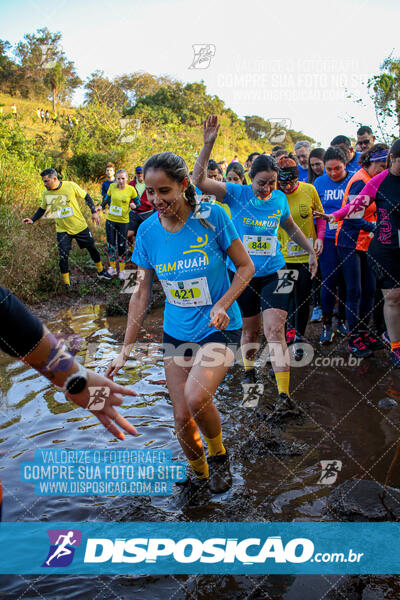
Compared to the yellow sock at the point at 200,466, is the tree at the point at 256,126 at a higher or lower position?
higher

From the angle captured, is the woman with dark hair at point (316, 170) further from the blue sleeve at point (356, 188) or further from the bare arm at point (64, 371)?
the bare arm at point (64, 371)

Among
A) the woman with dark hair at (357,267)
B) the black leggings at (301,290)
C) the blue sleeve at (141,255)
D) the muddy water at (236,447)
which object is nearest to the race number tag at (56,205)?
the muddy water at (236,447)

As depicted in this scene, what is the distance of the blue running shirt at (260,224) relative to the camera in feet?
14.4

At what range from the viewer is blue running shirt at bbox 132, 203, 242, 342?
2.93 m

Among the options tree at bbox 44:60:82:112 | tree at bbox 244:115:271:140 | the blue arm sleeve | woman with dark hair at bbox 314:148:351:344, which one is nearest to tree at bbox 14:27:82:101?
tree at bbox 44:60:82:112

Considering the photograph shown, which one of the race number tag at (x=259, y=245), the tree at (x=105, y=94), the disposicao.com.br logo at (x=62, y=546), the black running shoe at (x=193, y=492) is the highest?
the tree at (x=105, y=94)

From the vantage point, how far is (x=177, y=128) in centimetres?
2317

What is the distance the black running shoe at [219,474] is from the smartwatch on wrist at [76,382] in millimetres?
1918

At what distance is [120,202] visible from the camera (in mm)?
10070

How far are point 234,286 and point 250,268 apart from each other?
186 millimetres

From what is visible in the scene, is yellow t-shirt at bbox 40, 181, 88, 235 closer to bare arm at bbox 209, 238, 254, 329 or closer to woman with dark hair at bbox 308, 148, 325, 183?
woman with dark hair at bbox 308, 148, 325, 183

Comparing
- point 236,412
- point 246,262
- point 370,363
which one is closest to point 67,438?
point 236,412

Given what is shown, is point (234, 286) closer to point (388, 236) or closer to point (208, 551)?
point (208, 551)

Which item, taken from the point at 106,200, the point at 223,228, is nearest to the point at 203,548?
the point at 223,228
